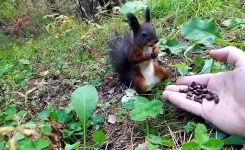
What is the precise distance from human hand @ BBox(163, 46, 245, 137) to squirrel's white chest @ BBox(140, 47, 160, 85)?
288mm

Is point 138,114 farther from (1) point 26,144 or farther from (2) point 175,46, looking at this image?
(2) point 175,46

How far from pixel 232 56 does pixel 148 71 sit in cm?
62

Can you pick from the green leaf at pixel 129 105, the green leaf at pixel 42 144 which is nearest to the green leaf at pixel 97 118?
the green leaf at pixel 129 105

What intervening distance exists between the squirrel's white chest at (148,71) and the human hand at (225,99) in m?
0.29

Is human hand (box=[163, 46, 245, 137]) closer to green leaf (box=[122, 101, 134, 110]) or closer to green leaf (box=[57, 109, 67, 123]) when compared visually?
green leaf (box=[122, 101, 134, 110])

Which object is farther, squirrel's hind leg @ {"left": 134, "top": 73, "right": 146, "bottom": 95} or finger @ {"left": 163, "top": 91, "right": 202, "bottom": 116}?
squirrel's hind leg @ {"left": 134, "top": 73, "right": 146, "bottom": 95}

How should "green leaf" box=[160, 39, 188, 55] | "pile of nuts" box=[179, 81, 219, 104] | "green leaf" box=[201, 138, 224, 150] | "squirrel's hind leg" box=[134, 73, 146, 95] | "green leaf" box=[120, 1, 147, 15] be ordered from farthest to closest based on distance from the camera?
"green leaf" box=[120, 1, 147, 15] < "green leaf" box=[160, 39, 188, 55] < "squirrel's hind leg" box=[134, 73, 146, 95] < "pile of nuts" box=[179, 81, 219, 104] < "green leaf" box=[201, 138, 224, 150]

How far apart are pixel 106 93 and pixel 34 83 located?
32.1 inches

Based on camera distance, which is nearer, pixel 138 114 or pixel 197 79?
pixel 138 114

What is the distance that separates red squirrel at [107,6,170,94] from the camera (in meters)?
2.20

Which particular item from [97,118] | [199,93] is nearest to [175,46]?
[199,93]

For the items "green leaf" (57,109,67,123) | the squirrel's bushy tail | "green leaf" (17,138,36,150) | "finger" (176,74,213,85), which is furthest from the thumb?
"green leaf" (17,138,36,150)

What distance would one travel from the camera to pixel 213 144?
4.96 feet

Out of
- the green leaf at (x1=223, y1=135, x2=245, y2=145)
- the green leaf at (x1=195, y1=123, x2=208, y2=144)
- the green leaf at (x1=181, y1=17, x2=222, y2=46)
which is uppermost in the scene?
the green leaf at (x1=181, y1=17, x2=222, y2=46)
